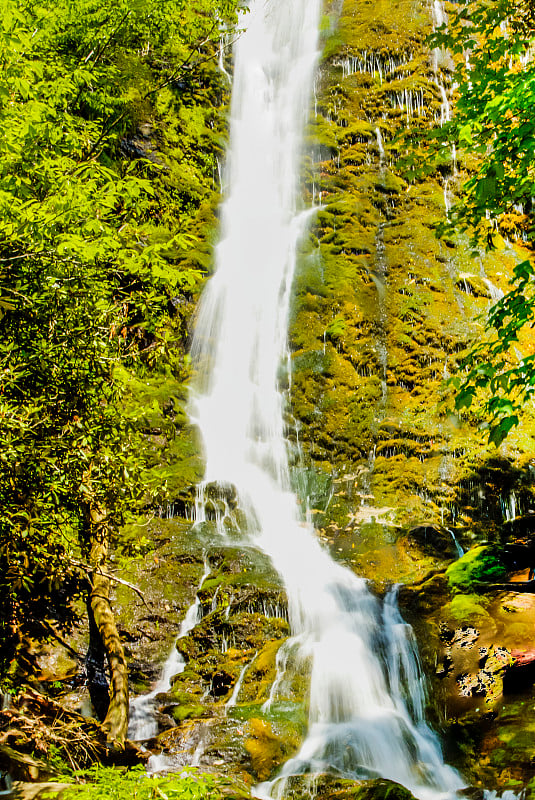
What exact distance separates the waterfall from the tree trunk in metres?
1.92

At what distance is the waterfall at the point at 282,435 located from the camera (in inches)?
290

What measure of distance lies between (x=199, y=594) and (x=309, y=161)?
1354cm

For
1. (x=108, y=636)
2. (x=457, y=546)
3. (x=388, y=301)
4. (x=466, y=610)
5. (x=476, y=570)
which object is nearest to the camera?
(x=108, y=636)

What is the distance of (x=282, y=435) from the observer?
13836 millimetres

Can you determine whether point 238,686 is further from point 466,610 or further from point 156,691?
point 466,610

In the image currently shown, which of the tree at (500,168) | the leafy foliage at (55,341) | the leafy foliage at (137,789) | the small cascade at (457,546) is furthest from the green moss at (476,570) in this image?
the leafy foliage at (137,789)

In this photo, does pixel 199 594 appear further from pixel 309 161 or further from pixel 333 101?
pixel 333 101

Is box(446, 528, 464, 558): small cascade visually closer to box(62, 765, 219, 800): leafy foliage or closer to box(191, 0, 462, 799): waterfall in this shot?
box(191, 0, 462, 799): waterfall

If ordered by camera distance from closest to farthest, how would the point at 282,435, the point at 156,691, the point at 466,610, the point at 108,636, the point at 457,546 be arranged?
the point at 108,636, the point at 466,610, the point at 156,691, the point at 457,546, the point at 282,435

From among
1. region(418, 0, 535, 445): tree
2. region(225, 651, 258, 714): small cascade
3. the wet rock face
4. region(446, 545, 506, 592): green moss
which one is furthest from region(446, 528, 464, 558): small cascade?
region(418, 0, 535, 445): tree

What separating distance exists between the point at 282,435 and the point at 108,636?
8105 millimetres

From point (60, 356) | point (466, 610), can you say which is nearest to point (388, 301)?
point (466, 610)

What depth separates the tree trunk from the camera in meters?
5.36

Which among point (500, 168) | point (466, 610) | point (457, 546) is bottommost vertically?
point (466, 610)
